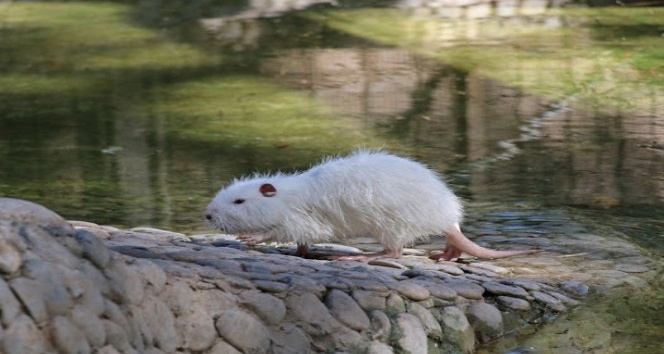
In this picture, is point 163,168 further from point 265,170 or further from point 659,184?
point 659,184

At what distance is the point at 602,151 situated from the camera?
7691 millimetres

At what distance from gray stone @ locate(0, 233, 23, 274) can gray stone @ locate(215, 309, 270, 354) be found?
2.53 feet

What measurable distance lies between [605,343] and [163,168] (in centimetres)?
356

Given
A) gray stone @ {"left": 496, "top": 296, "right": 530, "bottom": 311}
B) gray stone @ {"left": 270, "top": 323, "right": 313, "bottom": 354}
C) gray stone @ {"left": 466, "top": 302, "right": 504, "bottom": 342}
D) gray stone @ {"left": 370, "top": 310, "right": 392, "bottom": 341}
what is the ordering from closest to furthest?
gray stone @ {"left": 270, "top": 323, "right": 313, "bottom": 354} < gray stone @ {"left": 370, "top": 310, "right": 392, "bottom": 341} < gray stone @ {"left": 466, "top": 302, "right": 504, "bottom": 342} < gray stone @ {"left": 496, "top": 296, "right": 530, "bottom": 311}

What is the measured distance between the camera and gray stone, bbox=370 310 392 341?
13.9 ft

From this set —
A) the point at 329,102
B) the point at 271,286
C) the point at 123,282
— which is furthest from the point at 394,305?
the point at 329,102

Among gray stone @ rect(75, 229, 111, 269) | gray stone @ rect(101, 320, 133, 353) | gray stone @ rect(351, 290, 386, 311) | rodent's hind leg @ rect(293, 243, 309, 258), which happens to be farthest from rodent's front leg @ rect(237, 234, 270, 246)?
gray stone @ rect(101, 320, 133, 353)

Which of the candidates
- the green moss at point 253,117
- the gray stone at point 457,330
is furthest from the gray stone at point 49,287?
the green moss at point 253,117

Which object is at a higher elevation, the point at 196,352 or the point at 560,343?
the point at 196,352

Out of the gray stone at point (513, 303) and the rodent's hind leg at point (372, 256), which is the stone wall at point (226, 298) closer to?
the gray stone at point (513, 303)

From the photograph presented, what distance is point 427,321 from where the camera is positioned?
439 centimetres

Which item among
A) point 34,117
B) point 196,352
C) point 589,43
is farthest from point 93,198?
point 589,43

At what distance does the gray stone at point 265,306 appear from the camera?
4027 millimetres

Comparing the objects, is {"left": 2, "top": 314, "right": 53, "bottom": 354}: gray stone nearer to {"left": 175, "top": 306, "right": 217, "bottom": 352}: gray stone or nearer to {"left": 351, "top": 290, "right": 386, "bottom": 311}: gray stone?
{"left": 175, "top": 306, "right": 217, "bottom": 352}: gray stone
